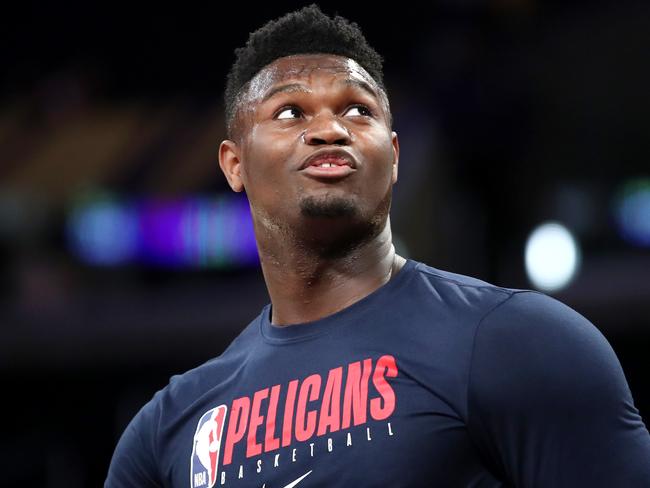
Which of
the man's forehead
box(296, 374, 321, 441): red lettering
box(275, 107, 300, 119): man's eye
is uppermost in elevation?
the man's forehead

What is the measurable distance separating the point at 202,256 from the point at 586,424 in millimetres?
6052

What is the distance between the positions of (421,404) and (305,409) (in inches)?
10.8

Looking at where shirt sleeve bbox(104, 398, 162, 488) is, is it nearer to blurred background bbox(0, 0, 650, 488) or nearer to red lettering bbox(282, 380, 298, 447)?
red lettering bbox(282, 380, 298, 447)

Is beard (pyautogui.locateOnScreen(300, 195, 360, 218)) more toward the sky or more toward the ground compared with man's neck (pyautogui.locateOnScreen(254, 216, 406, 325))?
more toward the sky

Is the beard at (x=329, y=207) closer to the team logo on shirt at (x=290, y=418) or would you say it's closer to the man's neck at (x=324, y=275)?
the man's neck at (x=324, y=275)

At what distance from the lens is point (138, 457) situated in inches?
99.0

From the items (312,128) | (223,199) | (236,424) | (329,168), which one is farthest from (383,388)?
(223,199)

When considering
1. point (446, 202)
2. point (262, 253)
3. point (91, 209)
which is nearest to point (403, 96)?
point (446, 202)

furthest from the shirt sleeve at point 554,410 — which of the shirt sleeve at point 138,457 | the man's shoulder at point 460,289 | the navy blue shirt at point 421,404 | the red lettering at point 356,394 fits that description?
the shirt sleeve at point 138,457

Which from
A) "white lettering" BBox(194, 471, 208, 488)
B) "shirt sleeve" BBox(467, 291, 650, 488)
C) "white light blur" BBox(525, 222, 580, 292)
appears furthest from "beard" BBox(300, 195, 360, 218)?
"white light blur" BBox(525, 222, 580, 292)

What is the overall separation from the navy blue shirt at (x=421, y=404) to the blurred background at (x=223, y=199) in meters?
4.18

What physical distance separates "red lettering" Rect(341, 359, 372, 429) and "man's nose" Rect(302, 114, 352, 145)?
1.61 feet

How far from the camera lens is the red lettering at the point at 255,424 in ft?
7.29

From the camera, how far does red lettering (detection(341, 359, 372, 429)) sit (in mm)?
2078
